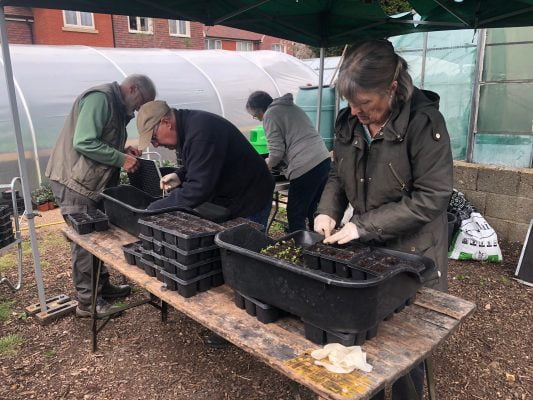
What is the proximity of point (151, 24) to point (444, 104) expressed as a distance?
1496 cm

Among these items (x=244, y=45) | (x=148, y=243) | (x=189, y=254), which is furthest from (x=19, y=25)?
(x=189, y=254)

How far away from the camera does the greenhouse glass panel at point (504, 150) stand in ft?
15.1

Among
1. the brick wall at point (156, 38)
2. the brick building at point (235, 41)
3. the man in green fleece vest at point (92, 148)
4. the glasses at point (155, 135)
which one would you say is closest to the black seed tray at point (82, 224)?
the man in green fleece vest at point (92, 148)

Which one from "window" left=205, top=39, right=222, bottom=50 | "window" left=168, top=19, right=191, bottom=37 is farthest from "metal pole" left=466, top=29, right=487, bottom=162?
"window" left=205, top=39, right=222, bottom=50

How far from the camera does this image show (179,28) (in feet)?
60.0

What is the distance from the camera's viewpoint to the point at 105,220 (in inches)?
111

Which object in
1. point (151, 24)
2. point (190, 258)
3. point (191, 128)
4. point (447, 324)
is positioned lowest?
point (447, 324)

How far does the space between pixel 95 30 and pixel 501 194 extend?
15.1 meters

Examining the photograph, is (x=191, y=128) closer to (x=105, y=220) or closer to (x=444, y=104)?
(x=105, y=220)

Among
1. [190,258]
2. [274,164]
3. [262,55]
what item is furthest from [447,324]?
[262,55]

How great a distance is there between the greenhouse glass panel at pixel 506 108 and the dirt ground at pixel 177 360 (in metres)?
1.88

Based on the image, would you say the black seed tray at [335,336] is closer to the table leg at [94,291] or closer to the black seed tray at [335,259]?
the black seed tray at [335,259]

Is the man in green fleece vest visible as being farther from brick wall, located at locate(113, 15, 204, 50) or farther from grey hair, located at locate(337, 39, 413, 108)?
brick wall, located at locate(113, 15, 204, 50)

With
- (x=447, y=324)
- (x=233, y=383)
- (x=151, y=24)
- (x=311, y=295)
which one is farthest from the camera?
(x=151, y=24)
